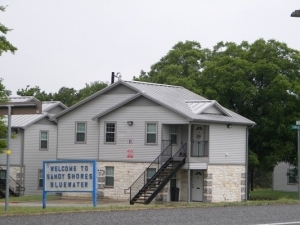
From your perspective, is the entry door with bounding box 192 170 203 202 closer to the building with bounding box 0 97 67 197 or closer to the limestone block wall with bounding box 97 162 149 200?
the limestone block wall with bounding box 97 162 149 200

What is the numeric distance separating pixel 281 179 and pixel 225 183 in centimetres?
2336

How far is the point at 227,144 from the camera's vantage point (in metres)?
47.9

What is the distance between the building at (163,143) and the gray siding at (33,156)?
24.5 ft

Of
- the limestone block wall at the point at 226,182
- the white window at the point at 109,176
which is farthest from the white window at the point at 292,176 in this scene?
the white window at the point at 109,176

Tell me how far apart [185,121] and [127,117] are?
4.42 m

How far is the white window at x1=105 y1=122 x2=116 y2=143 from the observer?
4809cm

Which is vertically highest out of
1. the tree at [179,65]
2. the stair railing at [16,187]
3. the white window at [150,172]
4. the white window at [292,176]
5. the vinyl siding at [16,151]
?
the tree at [179,65]

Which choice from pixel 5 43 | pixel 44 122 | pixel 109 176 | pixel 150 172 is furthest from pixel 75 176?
pixel 44 122

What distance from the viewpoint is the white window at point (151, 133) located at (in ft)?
153

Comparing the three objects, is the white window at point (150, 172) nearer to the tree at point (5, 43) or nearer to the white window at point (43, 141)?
the white window at point (43, 141)

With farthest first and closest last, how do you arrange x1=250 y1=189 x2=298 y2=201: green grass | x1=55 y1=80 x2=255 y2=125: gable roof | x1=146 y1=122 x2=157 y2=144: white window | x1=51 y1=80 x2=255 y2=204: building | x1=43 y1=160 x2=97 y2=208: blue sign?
x1=250 y1=189 x2=298 y2=201: green grass
x1=146 y1=122 x2=157 y2=144: white window
x1=51 y1=80 x2=255 y2=204: building
x1=55 y1=80 x2=255 y2=125: gable roof
x1=43 y1=160 x2=97 y2=208: blue sign

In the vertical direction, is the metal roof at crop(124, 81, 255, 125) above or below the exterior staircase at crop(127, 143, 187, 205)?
above

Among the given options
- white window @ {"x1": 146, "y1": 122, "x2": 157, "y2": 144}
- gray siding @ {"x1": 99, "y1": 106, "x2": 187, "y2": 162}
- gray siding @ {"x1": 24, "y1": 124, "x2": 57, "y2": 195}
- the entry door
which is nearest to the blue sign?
gray siding @ {"x1": 99, "y1": 106, "x2": 187, "y2": 162}

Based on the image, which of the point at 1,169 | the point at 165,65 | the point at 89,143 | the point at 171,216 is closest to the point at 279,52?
the point at 165,65
